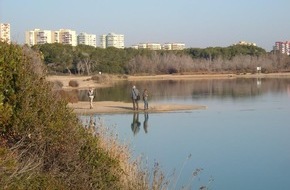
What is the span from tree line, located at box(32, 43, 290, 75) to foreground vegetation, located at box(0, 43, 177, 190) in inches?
2880

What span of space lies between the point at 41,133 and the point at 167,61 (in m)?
88.1

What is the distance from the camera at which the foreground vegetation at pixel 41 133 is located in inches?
195

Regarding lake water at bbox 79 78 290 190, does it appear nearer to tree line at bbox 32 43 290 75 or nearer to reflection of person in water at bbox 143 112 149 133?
reflection of person in water at bbox 143 112 149 133

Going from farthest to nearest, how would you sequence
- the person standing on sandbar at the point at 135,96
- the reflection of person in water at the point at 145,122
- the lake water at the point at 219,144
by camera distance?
the person standing on sandbar at the point at 135,96 < the reflection of person in water at the point at 145,122 < the lake water at the point at 219,144

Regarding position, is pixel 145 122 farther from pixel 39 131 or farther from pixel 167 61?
pixel 167 61

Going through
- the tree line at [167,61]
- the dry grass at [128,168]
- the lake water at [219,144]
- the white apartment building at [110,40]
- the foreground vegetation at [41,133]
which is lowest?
the lake water at [219,144]

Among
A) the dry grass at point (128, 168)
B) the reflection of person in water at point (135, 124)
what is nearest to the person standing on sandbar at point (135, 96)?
the reflection of person in water at point (135, 124)

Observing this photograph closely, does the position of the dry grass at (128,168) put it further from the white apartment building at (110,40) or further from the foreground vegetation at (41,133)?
the white apartment building at (110,40)

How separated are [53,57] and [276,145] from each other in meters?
59.2

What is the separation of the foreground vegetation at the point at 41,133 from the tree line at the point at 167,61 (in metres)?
73.2

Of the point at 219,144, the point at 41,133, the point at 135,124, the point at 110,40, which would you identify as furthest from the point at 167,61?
the point at 41,133

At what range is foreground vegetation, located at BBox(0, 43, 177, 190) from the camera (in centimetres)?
495

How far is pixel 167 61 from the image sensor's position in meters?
93.0

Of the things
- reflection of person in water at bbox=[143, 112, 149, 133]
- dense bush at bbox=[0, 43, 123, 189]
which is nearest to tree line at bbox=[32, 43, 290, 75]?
reflection of person in water at bbox=[143, 112, 149, 133]
